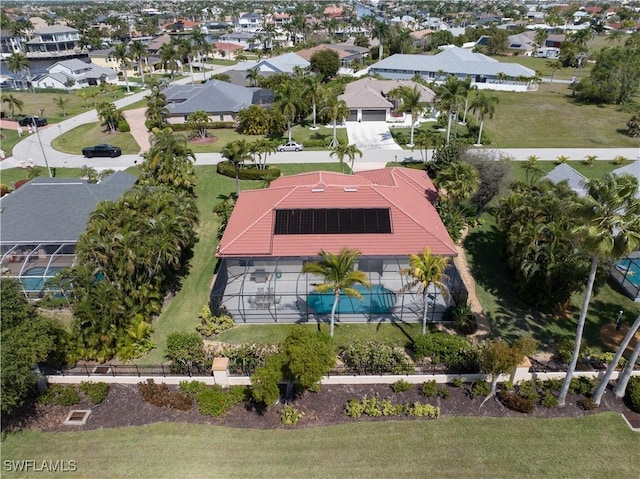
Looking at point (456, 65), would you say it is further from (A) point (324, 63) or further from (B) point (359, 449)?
(B) point (359, 449)

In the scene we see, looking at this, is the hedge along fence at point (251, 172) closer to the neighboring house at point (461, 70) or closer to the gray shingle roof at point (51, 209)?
the gray shingle roof at point (51, 209)

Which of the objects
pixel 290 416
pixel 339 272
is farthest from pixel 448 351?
pixel 290 416

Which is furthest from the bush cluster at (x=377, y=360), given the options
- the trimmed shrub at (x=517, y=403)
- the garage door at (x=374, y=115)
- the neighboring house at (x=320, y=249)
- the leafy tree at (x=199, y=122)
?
the garage door at (x=374, y=115)

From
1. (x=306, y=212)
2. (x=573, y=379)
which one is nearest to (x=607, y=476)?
(x=573, y=379)

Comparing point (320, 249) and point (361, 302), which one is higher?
point (320, 249)

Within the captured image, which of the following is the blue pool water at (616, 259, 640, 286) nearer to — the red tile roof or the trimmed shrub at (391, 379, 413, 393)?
the red tile roof

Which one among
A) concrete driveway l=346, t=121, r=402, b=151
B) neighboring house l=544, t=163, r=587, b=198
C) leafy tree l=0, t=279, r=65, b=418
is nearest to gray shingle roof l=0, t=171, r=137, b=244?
leafy tree l=0, t=279, r=65, b=418

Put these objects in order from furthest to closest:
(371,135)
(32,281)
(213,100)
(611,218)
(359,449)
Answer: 1. (213,100)
2. (371,135)
3. (32,281)
4. (359,449)
5. (611,218)
